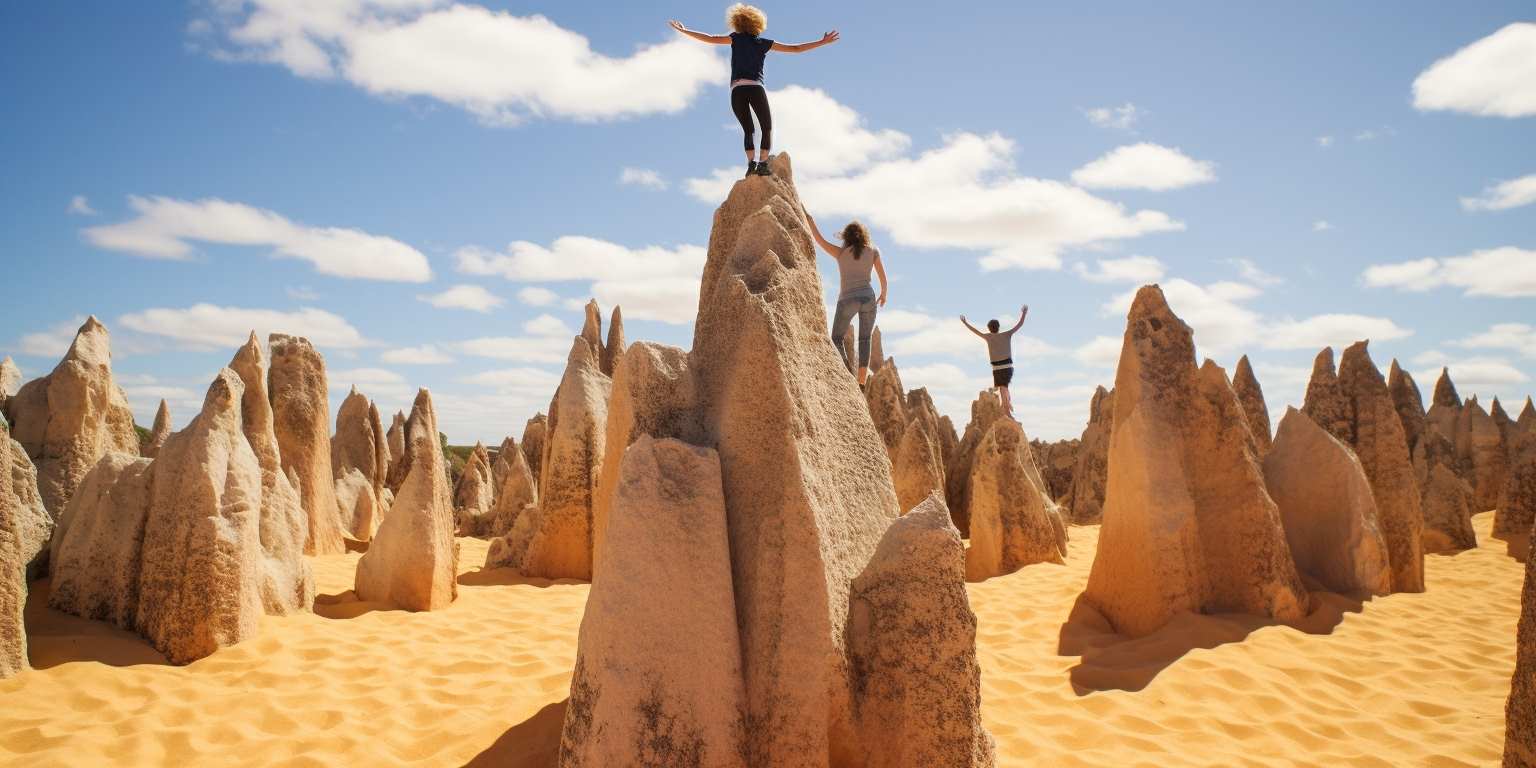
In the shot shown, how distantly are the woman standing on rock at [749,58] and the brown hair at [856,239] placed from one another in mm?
1287

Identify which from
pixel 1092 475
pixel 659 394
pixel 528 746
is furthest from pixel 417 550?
pixel 1092 475

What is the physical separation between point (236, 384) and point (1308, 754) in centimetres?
606

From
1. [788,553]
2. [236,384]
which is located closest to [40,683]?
[236,384]

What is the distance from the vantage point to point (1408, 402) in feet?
48.1

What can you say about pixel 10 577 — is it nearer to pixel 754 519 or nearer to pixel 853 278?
pixel 754 519

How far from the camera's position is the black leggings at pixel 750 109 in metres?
4.77

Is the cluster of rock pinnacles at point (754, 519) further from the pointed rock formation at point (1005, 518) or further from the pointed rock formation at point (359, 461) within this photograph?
the pointed rock formation at point (359, 461)

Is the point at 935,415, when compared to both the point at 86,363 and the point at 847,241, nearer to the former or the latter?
the point at 847,241

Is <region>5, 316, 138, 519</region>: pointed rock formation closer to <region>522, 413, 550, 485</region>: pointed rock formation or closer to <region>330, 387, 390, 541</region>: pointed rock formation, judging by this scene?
<region>330, 387, 390, 541</region>: pointed rock formation

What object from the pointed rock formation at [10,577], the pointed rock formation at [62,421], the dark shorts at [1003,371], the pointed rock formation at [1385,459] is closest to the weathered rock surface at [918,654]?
the pointed rock formation at [10,577]

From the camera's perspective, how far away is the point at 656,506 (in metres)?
2.67

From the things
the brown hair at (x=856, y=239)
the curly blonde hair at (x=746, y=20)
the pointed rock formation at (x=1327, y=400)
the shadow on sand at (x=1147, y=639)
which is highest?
the curly blonde hair at (x=746, y=20)

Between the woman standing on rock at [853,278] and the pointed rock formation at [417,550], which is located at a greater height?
the woman standing on rock at [853,278]

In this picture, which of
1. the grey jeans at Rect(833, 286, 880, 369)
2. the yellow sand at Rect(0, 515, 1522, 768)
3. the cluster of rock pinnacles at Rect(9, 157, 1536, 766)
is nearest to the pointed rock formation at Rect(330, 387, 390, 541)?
the cluster of rock pinnacles at Rect(9, 157, 1536, 766)
